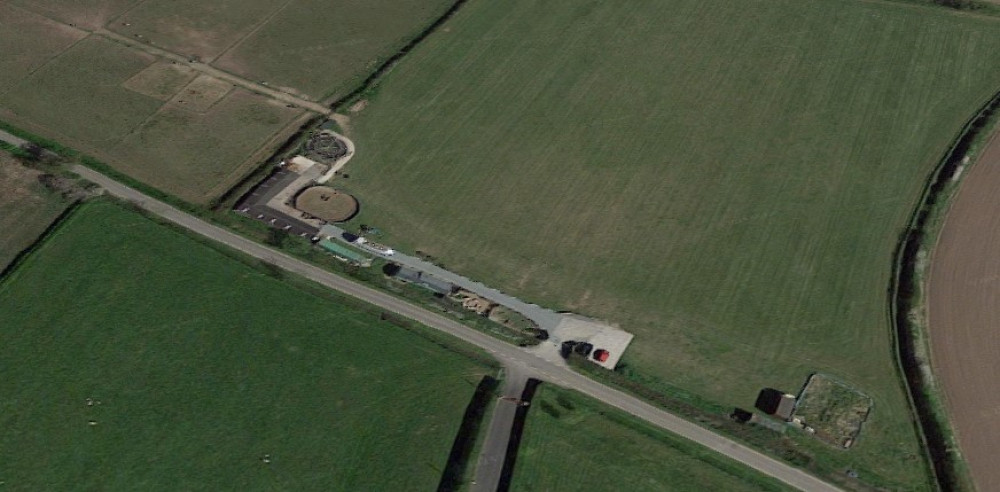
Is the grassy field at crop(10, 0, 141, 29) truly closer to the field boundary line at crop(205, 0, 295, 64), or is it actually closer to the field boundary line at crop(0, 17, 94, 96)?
the field boundary line at crop(0, 17, 94, 96)

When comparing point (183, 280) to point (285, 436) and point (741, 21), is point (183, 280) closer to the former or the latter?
point (285, 436)

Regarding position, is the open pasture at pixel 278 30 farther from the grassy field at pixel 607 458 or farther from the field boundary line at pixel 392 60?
the grassy field at pixel 607 458

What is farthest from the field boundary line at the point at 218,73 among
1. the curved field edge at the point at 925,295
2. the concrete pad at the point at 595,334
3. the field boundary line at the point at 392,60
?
the curved field edge at the point at 925,295

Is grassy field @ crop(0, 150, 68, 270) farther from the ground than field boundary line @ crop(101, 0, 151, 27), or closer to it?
closer to it

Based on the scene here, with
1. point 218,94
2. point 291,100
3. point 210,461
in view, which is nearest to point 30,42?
point 218,94

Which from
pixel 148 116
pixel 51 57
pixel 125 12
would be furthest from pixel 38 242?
pixel 125 12

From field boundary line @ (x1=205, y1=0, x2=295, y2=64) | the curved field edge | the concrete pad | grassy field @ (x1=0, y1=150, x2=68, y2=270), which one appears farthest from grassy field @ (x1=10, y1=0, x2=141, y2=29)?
the curved field edge
